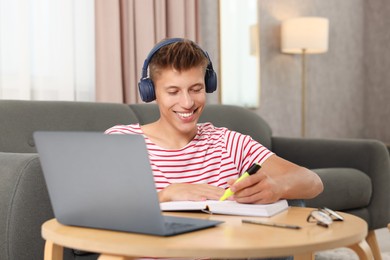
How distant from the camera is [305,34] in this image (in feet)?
13.9

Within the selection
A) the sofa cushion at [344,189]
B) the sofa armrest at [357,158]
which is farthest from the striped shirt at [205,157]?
the sofa armrest at [357,158]

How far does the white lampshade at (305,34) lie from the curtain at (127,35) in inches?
34.7

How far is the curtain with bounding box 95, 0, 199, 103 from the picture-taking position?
3344mm

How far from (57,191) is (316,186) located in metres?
0.67

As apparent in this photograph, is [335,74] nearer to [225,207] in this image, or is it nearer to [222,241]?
[225,207]

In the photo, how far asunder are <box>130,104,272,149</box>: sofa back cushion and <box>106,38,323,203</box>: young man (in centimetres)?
115

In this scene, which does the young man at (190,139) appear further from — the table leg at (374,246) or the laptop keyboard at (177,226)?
the table leg at (374,246)

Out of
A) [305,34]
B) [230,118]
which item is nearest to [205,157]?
[230,118]

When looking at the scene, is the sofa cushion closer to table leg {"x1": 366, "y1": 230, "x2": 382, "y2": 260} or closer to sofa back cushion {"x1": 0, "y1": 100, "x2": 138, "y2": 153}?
table leg {"x1": 366, "y1": 230, "x2": 382, "y2": 260}

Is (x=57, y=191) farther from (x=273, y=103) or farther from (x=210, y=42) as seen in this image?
(x=273, y=103)

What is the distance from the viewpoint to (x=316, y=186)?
1489 millimetres

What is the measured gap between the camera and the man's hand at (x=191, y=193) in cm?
131

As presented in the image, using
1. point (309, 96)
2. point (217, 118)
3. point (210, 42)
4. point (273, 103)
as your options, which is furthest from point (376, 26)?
point (217, 118)

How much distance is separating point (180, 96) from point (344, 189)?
1.47 meters
